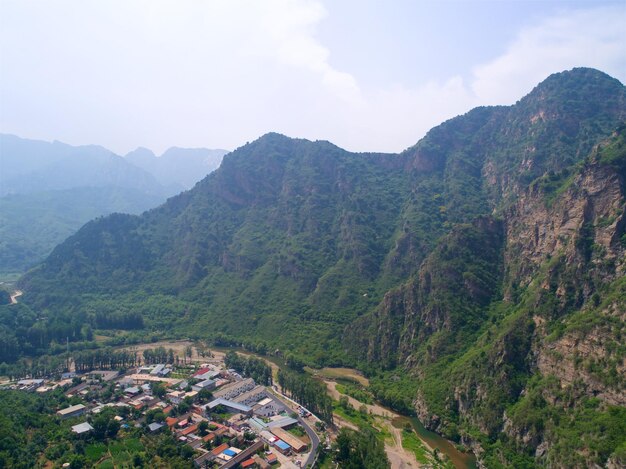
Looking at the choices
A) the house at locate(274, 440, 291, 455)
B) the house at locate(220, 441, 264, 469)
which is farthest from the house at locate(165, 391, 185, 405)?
the house at locate(274, 440, 291, 455)

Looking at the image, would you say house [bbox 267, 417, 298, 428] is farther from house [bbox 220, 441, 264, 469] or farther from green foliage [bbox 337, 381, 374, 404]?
green foliage [bbox 337, 381, 374, 404]

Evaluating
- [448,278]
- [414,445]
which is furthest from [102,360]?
[448,278]

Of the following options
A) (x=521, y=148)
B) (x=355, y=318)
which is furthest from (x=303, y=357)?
(x=521, y=148)

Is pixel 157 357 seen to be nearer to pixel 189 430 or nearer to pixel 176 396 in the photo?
pixel 176 396

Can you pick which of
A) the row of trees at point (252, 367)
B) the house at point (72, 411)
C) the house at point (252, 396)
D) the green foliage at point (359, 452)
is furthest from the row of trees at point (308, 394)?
the house at point (72, 411)

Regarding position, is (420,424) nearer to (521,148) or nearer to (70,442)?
(70,442)

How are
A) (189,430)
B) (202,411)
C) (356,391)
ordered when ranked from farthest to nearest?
1. (356,391)
2. (202,411)
3. (189,430)

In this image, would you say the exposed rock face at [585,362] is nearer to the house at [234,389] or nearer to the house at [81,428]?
the house at [234,389]
